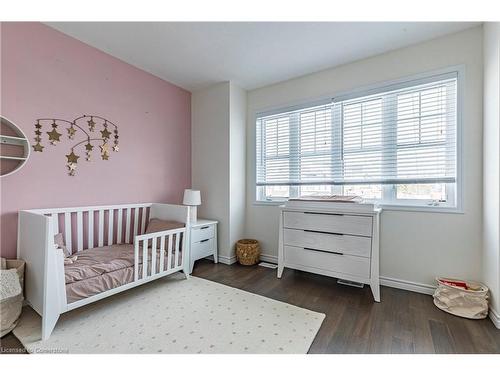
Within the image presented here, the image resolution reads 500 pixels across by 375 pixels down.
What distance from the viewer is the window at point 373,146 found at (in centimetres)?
213

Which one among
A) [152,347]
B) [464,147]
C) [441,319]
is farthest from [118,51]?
[441,319]

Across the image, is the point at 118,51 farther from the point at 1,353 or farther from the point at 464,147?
the point at 464,147

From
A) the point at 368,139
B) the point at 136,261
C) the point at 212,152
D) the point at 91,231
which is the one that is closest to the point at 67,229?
the point at 91,231

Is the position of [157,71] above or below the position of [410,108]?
above

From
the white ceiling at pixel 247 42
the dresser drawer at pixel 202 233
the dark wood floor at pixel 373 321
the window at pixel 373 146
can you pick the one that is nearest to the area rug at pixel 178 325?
the dark wood floor at pixel 373 321

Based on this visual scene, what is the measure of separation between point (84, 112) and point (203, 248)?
199 centimetres

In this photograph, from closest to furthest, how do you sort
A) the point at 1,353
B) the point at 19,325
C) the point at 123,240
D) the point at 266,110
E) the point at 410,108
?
the point at 1,353 → the point at 19,325 → the point at 410,108 → the point at 123,240 → the point at 266,110

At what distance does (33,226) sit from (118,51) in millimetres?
1902

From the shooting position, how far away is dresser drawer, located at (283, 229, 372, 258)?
2084mm

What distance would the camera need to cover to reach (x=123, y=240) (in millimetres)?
2615

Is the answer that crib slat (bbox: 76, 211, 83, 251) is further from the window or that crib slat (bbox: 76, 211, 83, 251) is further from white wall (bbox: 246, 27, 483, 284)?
white wall (bbox: 246, 27, 483, 284)

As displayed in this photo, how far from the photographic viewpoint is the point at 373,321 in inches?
67.9

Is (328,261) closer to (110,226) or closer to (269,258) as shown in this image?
(269,258)

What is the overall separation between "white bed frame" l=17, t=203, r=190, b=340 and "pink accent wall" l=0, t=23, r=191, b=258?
129mm
